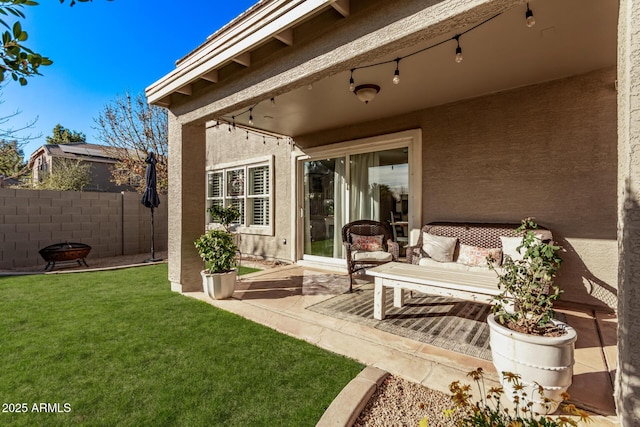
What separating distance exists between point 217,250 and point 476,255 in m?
3.73

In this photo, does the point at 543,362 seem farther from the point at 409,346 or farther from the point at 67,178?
the point at 67,178

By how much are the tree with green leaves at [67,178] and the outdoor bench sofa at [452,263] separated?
13.7 m

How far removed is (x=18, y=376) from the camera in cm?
230

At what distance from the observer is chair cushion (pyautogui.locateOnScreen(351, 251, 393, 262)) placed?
473cm

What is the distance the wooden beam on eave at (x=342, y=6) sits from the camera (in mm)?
2504

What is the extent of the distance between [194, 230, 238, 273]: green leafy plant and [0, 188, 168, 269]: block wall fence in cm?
531

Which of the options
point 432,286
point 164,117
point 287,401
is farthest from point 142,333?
point 164,117

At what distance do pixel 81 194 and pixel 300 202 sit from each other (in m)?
5.74

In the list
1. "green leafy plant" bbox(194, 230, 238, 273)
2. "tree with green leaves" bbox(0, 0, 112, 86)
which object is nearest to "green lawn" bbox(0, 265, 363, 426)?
"green leafy plant" bbox(194, 230, 238, 273)

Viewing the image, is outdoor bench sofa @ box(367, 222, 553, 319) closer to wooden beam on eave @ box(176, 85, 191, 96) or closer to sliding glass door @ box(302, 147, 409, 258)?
sliding glass door @ box(302, 147, 409, 258)

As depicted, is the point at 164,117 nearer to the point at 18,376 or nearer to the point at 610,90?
the point at 18,376

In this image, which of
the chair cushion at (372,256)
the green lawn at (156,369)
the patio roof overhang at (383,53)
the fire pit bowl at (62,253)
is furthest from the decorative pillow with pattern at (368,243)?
the fire pit bowl at (62,253)

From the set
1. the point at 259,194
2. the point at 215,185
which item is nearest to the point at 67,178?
the point at 215,185

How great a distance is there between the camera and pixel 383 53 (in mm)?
2551
